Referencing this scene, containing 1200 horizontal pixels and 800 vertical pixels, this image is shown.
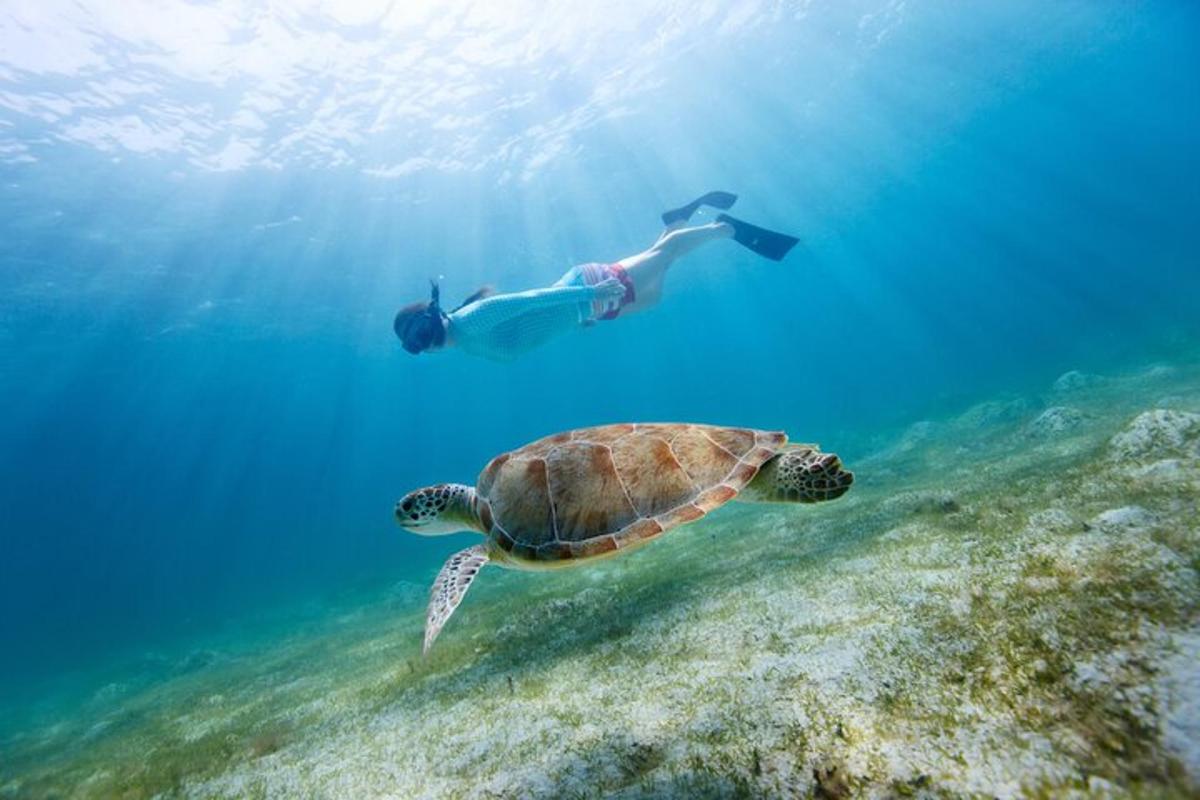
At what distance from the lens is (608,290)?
10.6 m

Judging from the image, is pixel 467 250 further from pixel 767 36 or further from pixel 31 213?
pixel 767 36

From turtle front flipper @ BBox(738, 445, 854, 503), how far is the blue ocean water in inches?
305

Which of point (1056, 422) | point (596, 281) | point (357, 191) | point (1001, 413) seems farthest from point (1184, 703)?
point (357, 191)

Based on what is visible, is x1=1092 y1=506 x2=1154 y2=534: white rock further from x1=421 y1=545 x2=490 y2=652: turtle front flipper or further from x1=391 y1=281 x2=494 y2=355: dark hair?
x1=391 y1=281 x2=494 y2=355: dark hair

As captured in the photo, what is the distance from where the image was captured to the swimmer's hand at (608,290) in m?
10.5

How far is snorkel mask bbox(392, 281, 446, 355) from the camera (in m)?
9.26

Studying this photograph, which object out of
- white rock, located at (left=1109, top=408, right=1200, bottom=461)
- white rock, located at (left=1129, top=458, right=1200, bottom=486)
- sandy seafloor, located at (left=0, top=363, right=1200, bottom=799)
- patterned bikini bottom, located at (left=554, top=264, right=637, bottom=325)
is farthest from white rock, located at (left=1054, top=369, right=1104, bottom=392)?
patterned bikini bottom, located at (left=554, top=264, right=637, bottom=325)

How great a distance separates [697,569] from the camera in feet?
20.4

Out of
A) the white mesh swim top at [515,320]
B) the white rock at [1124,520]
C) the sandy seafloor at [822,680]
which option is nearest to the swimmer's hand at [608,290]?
the white mesh swim top at [515,320]

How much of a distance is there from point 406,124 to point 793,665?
28.9 meters

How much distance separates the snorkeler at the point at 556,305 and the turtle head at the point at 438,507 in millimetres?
4970

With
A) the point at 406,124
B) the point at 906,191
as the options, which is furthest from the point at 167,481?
the point at 906,191

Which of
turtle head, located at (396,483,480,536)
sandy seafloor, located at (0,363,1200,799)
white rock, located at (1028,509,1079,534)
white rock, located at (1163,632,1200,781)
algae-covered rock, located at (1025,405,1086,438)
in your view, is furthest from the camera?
algae-covered rock, located at (1025,405,1086,438)

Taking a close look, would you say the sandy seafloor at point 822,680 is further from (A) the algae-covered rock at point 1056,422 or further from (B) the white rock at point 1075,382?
(B) the white rock at point 1075,382
